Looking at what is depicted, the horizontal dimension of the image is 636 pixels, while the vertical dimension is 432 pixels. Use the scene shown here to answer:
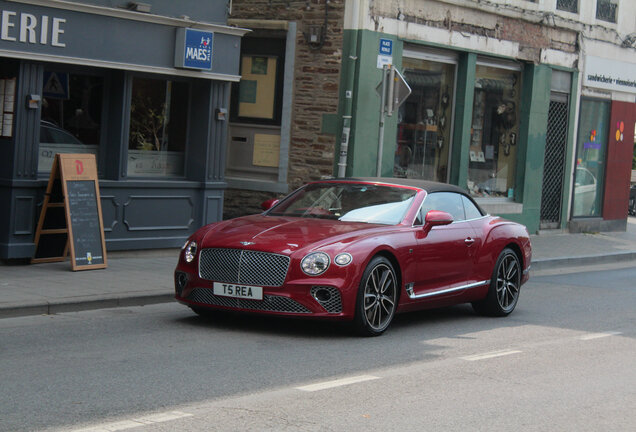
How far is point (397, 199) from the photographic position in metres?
10.5

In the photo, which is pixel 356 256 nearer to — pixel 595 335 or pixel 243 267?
pixel 243 267

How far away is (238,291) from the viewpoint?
923 centimetres

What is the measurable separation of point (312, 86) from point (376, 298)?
9326mm

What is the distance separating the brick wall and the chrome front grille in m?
8.83

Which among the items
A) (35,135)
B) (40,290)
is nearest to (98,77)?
(35,135)

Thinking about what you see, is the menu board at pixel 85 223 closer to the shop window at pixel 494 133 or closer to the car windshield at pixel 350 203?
the car windshield at pixel 350 203

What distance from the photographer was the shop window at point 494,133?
70.9 ft

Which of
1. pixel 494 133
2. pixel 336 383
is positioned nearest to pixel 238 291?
pixel 336 383

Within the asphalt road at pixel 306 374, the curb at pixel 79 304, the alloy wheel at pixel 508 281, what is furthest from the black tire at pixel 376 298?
the curb at pixel 79 304

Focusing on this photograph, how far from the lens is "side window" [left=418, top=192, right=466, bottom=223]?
10.6 metres

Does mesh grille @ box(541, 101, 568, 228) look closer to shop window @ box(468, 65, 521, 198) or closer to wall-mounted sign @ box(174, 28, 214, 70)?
shop window @ box(468, 65, 521, 198)

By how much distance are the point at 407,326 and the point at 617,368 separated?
2.42m

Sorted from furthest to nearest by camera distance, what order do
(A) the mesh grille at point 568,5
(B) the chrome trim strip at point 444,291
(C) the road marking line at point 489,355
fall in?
(A) the mesh grille at point 568,5
(B) the chrome trim strip at point 444,291
(C) the road marking line at point 489,355

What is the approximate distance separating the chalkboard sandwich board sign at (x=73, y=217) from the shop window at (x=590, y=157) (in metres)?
14.1
